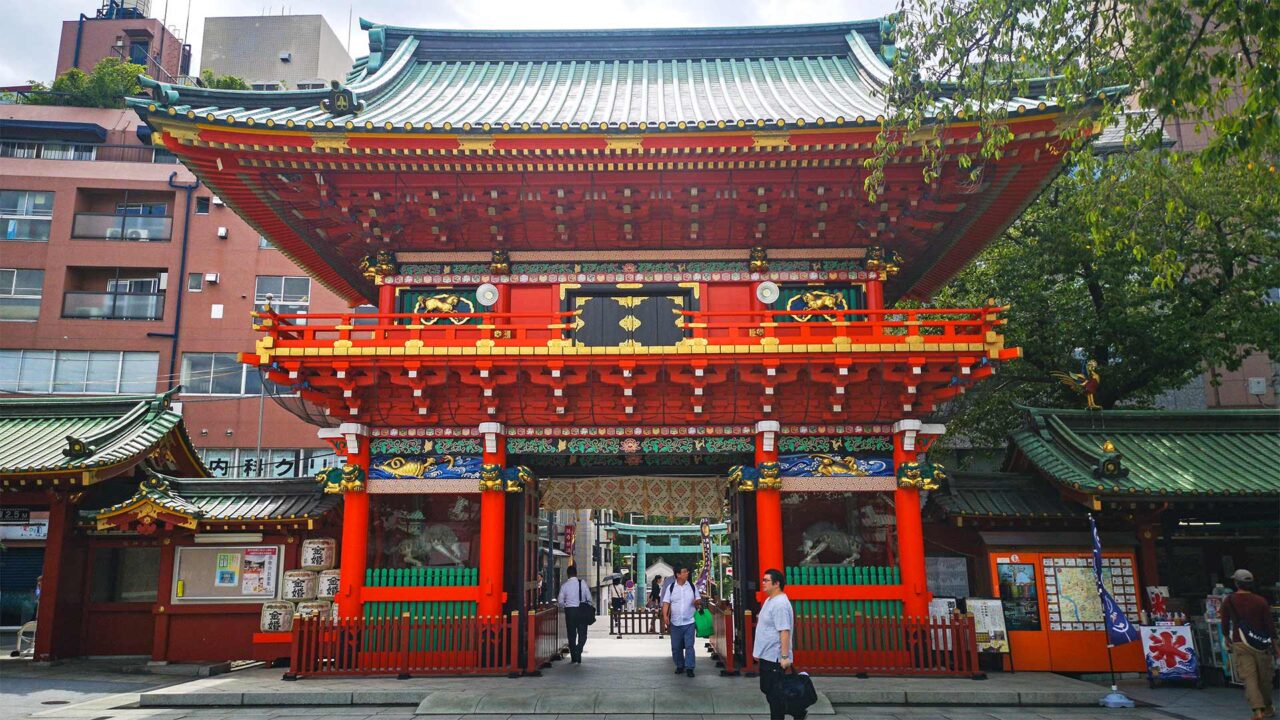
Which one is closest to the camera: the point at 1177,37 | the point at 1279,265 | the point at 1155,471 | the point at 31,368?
the point at 1177,37

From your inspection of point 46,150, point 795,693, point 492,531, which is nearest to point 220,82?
point 46,150

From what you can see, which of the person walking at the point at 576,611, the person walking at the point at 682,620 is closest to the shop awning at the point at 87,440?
the person walking at the point at 576,611

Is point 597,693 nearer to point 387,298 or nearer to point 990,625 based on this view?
point 990,625

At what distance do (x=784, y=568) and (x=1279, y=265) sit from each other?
578 inches

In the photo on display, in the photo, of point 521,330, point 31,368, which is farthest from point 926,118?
point 31,368

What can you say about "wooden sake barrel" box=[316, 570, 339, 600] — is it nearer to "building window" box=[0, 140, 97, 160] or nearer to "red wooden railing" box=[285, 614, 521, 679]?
"red wooden railing" box=[285, 614, 521, 679]

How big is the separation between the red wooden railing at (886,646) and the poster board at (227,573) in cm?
967

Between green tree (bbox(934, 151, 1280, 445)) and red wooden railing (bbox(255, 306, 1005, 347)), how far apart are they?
378cm

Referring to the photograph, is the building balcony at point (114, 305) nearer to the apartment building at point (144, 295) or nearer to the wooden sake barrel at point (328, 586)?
the apartment building at point (144, 295)

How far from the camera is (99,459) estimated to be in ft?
54.6

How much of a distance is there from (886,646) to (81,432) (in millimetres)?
17781

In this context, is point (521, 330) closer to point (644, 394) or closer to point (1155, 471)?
point (644, 394)

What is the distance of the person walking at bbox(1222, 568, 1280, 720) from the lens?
11117 millimetres

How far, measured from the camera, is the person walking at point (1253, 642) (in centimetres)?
1112
